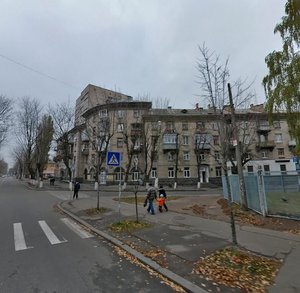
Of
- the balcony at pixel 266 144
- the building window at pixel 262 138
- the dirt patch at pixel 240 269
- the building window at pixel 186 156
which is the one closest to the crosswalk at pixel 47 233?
the dirt patch at pixel 240 269

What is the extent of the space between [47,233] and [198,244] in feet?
17.6

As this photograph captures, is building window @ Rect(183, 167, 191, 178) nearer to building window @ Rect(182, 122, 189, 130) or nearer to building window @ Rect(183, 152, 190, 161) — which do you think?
building window @ Rect(183, 152, 190, 161)

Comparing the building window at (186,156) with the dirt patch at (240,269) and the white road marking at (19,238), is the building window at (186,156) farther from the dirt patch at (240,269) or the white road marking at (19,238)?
the dirt patch at (240,269)

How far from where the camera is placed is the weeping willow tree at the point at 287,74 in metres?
12.3

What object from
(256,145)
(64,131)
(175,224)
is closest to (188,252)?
(175,224)

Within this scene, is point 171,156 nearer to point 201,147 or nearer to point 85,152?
point 201,147

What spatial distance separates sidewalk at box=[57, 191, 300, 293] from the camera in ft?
15.8

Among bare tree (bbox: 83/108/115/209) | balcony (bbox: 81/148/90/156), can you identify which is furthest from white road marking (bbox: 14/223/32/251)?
balcony (bbox: 81/148/90/156)

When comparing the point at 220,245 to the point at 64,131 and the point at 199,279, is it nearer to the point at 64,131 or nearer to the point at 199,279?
the point at 199,279

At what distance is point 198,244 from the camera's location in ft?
24.0

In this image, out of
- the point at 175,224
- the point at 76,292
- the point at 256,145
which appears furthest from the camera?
the point at 256,145

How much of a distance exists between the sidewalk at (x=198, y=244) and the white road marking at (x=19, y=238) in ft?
8.20

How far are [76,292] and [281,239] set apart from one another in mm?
6110

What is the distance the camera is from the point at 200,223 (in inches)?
417
